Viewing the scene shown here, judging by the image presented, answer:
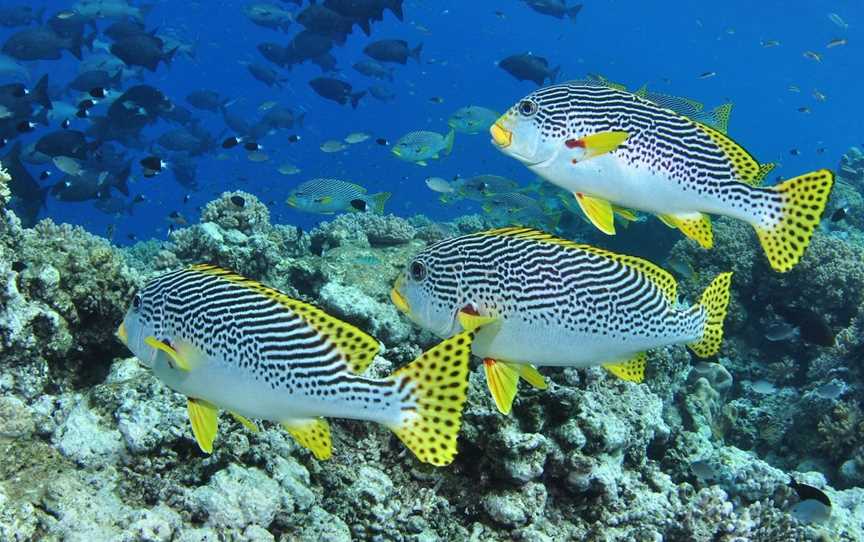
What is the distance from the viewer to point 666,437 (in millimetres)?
6027

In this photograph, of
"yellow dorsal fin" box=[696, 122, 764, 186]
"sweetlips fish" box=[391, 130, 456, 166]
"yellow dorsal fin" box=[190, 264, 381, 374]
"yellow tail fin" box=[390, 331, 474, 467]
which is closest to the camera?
"yellow tail fin" box=[390, 331, 474, 467]

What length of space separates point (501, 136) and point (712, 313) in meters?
1.71

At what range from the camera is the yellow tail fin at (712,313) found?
395 centimetres

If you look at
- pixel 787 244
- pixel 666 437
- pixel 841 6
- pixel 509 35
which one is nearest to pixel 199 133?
pixel 666 437

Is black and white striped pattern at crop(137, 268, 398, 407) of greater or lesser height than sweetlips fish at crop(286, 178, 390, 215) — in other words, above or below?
above

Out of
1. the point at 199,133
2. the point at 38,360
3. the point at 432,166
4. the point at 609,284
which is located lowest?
the point at 432,166

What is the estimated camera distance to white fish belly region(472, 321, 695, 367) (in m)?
3.48

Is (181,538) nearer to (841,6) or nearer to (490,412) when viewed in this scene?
(490,412)

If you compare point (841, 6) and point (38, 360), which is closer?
point (38, 360)

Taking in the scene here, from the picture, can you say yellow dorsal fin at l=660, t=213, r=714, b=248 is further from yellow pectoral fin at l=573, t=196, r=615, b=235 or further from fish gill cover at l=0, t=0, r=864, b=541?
yellow pectoral fin at l=573, t=196, r=615, b=235

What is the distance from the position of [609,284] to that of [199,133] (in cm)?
2265

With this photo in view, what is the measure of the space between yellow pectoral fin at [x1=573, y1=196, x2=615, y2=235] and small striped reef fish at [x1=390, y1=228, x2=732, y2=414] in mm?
170

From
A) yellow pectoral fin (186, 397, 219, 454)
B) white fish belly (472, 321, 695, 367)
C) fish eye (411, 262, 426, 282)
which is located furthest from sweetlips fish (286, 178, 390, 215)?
yellow pectoral fin (186, 397, 219, 454)

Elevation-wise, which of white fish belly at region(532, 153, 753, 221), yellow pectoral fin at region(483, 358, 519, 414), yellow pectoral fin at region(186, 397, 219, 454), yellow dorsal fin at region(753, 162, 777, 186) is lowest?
yellow pectoral fin at region(186, 397, 219, 454)
